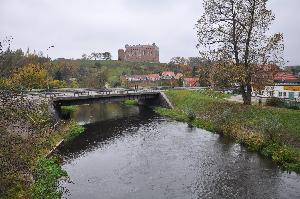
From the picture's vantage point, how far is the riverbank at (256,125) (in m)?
35.5

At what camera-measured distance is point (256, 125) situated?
Result: 4422 centimetres

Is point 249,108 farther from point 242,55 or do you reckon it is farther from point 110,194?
point 110,194

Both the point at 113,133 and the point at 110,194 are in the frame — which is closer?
the point at 110,194

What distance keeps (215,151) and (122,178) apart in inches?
507

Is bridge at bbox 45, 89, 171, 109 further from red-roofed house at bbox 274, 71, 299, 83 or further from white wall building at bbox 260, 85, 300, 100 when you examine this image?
red-roofed house at bbox 274, 71, 299, 83

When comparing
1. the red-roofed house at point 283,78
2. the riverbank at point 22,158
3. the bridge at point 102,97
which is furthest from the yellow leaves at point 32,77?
the riverbank at point 22,158

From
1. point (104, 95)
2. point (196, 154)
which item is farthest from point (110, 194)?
point (104, 95)

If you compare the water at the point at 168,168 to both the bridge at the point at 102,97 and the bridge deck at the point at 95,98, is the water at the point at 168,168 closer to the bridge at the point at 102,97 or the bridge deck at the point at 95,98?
the bridge deck at the point at 95,98

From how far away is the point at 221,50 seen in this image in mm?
54219

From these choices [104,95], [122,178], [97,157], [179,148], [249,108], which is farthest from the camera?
[104,95]

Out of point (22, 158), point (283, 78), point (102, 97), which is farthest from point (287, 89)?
point (22, 158)

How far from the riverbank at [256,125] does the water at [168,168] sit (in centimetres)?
141

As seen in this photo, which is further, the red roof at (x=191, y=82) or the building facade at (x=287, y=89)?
the red roof at (x=191, y=82)

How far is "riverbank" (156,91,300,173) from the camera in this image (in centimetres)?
3545
